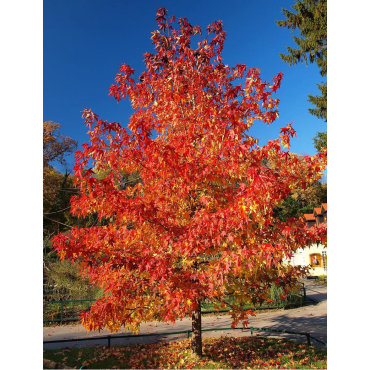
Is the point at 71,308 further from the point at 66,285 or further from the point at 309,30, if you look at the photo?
the point at 309,30

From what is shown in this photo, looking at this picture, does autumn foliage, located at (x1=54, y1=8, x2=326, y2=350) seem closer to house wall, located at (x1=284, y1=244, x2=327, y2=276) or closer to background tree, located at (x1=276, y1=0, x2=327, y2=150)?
background tree, located at (x1=276, y1=0, x2=327, y2=150)

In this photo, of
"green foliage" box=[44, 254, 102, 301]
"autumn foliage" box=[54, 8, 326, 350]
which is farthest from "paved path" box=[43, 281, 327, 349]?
"autumn foliage" box=[54, 8, 326, 350]

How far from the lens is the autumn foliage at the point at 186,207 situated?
3459mm

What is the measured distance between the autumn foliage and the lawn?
1.51m

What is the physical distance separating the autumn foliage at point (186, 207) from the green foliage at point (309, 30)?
975cm

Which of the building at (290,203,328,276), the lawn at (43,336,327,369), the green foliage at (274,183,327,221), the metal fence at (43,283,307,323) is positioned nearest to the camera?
the lawn at (43,336,327,369)

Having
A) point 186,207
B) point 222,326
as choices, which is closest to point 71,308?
point 222,326

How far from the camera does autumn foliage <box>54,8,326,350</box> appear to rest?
11.3 feet

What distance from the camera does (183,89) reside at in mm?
5223

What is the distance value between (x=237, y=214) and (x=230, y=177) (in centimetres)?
137

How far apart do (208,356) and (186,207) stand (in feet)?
9.90

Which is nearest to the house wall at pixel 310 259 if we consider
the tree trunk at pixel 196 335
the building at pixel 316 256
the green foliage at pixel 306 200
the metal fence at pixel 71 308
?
the building at pixel 316 256
